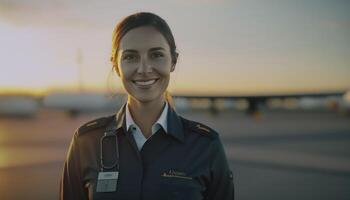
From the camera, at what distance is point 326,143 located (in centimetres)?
1373

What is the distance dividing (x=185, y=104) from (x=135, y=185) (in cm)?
4127

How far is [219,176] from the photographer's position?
1.88 m

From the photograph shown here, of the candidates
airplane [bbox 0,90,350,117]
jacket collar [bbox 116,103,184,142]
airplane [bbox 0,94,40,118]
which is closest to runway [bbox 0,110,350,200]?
jacket collar [bbox 116,103,184,142]

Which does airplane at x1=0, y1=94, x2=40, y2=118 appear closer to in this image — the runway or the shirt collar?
the runway

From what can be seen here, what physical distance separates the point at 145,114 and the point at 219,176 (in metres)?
0.46

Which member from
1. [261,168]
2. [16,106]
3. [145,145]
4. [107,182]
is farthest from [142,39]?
[16,106]

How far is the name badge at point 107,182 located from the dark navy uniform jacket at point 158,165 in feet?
0.06

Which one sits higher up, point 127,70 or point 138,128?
point 127,70

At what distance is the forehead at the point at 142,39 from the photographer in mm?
1726

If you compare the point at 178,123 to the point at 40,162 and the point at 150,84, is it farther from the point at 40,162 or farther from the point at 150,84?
the point at 40,162

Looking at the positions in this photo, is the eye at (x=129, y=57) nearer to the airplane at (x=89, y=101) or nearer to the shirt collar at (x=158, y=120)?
the shirt collar at (x=158, y=120)

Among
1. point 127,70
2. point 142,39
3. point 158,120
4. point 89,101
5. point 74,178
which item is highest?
point 142,39

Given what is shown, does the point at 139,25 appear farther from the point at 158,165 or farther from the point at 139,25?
the point at 158,165

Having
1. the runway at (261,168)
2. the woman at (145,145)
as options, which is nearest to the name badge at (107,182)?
the woman at (145,145)
